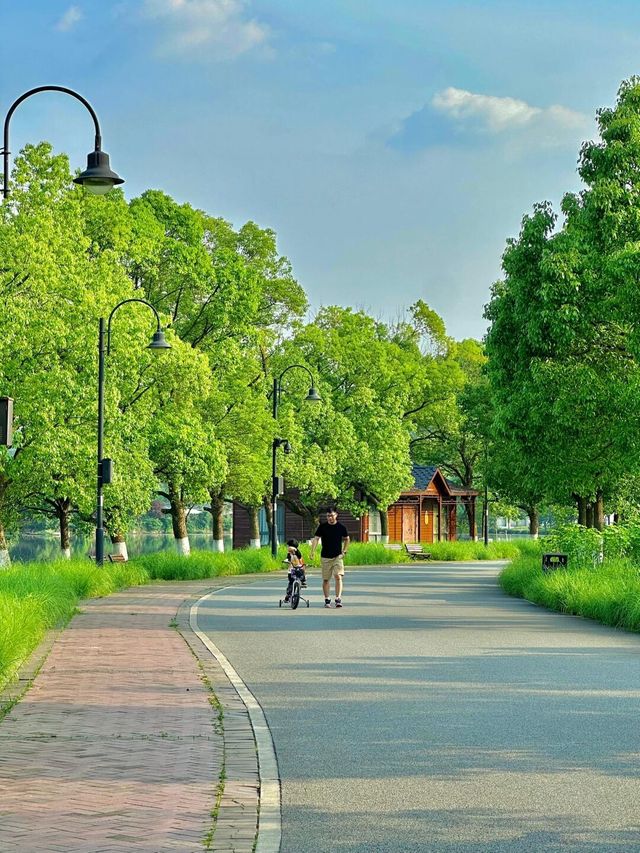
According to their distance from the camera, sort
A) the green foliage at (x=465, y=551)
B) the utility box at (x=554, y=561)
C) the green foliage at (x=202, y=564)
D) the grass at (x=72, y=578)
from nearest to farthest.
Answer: the grass at (x=72, y=578)
the utility box at (x=554, y=561)
the green foliage at (x=202, y=564)
the green foliage at (x=465, y=551)

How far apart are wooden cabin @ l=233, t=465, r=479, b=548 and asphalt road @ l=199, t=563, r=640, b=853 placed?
52412 mm

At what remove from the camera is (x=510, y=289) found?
3152 cm

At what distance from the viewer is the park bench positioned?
2579 inches

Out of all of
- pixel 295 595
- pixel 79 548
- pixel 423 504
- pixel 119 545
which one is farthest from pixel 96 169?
pixel 423 504

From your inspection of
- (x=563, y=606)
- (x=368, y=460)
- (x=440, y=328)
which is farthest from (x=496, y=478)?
(x=440, y=328)

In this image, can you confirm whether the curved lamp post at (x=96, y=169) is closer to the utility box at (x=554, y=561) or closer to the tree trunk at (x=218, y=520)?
the utility box at (x=554, y=561)

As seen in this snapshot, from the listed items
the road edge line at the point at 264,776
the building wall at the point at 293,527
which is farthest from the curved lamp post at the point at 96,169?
the building wall at the point at 293,527

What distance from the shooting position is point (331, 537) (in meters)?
25.3

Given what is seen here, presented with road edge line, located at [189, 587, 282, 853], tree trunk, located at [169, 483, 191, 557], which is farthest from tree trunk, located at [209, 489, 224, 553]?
road edge line, located at [189, 587, 282, 853]

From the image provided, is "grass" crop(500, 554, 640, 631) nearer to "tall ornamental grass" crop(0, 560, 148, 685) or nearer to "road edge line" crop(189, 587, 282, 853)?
"road edge line" crop(189, 587, 282, 853)

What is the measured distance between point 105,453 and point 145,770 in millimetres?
29289

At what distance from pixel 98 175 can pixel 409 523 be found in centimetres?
6277

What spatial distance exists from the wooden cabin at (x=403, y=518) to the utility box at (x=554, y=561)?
40550 millimetres

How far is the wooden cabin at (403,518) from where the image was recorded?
73.6 meters
